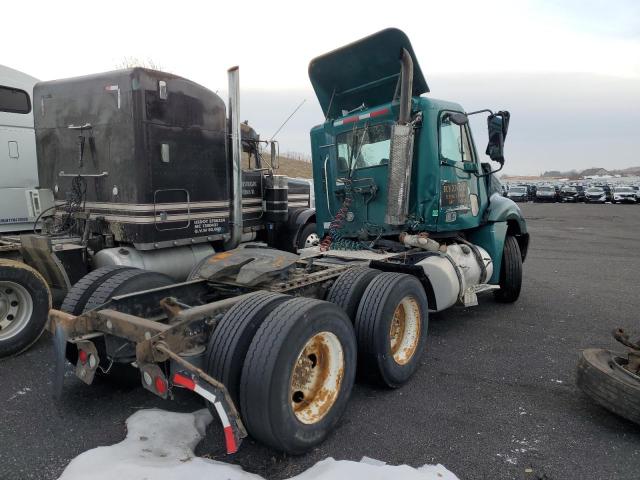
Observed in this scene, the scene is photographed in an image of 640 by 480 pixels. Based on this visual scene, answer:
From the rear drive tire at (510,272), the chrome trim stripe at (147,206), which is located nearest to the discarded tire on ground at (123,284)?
the chrome trim stripe at (147,206)

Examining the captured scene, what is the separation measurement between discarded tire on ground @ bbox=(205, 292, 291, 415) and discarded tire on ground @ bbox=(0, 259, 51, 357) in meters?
2.88

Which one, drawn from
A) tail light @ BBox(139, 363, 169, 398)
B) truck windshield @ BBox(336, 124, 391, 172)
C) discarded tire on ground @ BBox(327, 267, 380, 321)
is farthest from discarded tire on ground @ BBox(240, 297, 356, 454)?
truck windshield @ BBox(336, 124, 391, 172)

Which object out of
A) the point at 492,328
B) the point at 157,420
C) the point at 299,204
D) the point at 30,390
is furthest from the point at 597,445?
the point at 299,204

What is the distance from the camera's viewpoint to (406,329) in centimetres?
442

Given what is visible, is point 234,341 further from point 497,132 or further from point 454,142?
point 497,132

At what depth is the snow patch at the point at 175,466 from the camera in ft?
8.89

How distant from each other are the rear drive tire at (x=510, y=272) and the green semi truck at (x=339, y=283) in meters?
0.02

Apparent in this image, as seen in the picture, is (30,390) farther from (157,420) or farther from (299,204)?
(299,204)

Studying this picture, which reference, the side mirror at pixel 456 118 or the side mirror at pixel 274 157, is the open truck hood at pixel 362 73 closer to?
the side mirror at pixel 456 118

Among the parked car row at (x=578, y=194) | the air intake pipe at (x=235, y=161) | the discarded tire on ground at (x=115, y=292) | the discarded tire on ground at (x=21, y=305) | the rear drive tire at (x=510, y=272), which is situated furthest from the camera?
the parked car row at (x=578, y=194)

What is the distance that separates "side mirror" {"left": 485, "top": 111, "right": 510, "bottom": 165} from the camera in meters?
5.76

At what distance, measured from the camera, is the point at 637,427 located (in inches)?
135

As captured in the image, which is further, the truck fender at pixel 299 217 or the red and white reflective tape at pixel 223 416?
the truck fender at pixel 299 217

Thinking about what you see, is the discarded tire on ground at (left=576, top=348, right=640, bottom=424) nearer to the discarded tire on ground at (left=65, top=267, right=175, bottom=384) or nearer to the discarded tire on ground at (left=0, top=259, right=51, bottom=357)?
the discarded tire on ground at (left=65, top=267, right=175, bottom=384)
